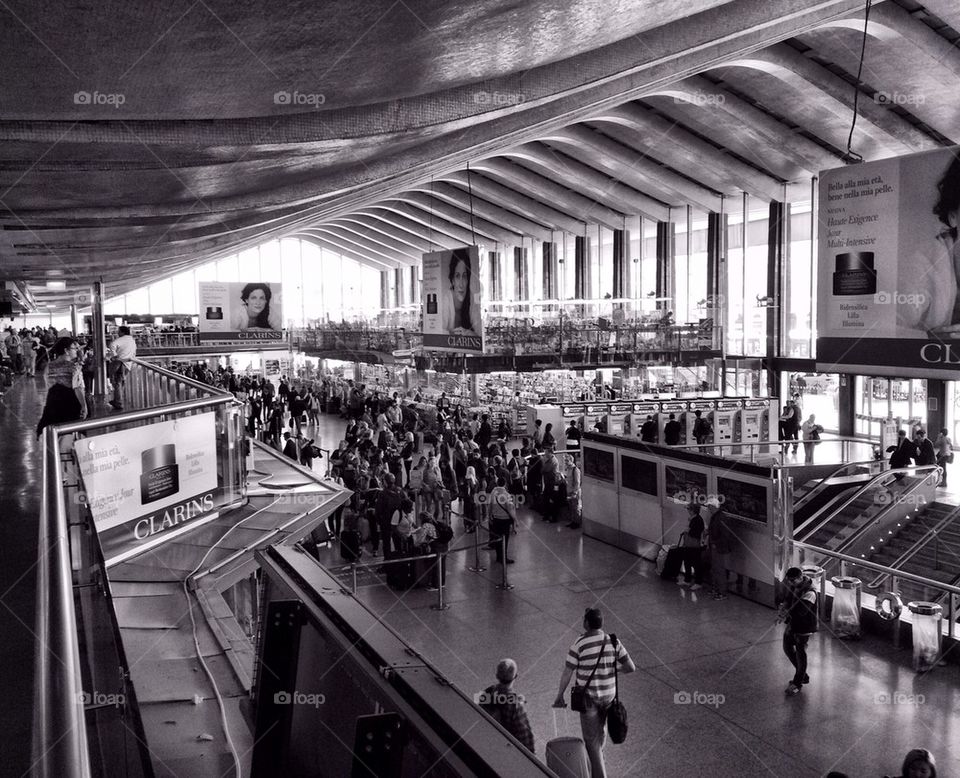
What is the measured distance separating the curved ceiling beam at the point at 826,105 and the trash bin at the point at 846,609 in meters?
14.0

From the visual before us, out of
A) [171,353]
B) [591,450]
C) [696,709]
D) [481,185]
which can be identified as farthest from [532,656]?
[481,185]

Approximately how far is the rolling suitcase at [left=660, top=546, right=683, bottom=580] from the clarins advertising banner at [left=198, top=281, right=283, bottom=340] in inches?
591

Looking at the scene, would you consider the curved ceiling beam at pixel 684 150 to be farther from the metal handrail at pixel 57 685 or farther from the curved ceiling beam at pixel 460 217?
the metal handrail at pixel 57 685

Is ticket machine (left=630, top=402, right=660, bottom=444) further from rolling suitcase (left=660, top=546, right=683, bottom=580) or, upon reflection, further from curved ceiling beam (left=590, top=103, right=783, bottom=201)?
curved ceiling beam (left=590, top=103, right=783, bottom=201)

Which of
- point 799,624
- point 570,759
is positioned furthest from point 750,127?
point 570,759

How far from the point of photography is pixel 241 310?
23297 mm

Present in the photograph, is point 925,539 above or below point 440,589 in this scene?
below

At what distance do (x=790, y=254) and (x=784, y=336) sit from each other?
289cm

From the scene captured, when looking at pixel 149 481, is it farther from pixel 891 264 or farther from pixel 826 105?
pixel 826 105

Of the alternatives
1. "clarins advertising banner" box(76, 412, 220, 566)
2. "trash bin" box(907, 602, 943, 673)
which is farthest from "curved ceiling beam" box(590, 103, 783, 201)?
"clarins advertising banner" box(76, 412, 220, 566)

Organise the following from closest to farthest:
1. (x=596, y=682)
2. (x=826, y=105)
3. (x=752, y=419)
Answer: (x=596, y=682) → (x=752, y=419) → (x=826, y=105)

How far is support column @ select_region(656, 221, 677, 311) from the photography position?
34.7 metres

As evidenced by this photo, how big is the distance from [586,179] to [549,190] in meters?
3.20

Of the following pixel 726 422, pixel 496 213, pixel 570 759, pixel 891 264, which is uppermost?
pixel 496 213
